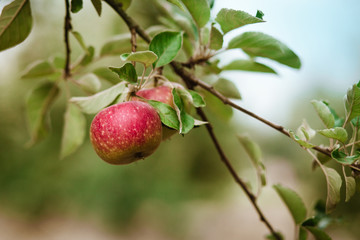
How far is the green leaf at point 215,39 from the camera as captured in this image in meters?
0.51

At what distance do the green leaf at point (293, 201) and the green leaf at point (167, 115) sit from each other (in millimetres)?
337

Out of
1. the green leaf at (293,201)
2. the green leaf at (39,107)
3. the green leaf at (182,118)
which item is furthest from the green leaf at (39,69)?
the green leaf at (293,201)

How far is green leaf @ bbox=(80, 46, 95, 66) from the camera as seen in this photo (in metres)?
0.70

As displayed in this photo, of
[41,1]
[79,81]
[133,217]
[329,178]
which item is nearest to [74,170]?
[133,217]

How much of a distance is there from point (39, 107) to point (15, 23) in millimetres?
267

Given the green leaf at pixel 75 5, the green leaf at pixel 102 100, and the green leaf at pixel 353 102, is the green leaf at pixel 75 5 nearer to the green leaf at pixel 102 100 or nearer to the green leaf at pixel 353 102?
the green leaf at pixel 102 100

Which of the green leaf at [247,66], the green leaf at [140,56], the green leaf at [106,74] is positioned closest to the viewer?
the green leaf at [140,56]

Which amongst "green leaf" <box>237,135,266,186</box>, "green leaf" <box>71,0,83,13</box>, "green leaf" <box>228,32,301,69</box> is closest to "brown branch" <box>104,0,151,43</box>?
"green leaf" <box>71,0,83,13</box>

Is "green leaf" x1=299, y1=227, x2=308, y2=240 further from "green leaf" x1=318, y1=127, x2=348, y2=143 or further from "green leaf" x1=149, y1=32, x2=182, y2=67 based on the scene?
"green leaf" x1=149, y1=32, x2=182, y2=67

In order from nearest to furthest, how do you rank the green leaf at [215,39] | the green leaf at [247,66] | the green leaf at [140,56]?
1. the green leaf at [140,56]
2. the green leaf at [215,39]
3. the green leaf at [247,66]

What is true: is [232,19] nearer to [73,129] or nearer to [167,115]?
[167,115]

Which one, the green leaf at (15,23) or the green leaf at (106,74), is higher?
the green leaf at (15,23)

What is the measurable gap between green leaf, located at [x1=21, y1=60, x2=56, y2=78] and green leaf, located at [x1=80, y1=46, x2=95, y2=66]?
0.08 metres

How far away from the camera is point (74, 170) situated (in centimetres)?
414
